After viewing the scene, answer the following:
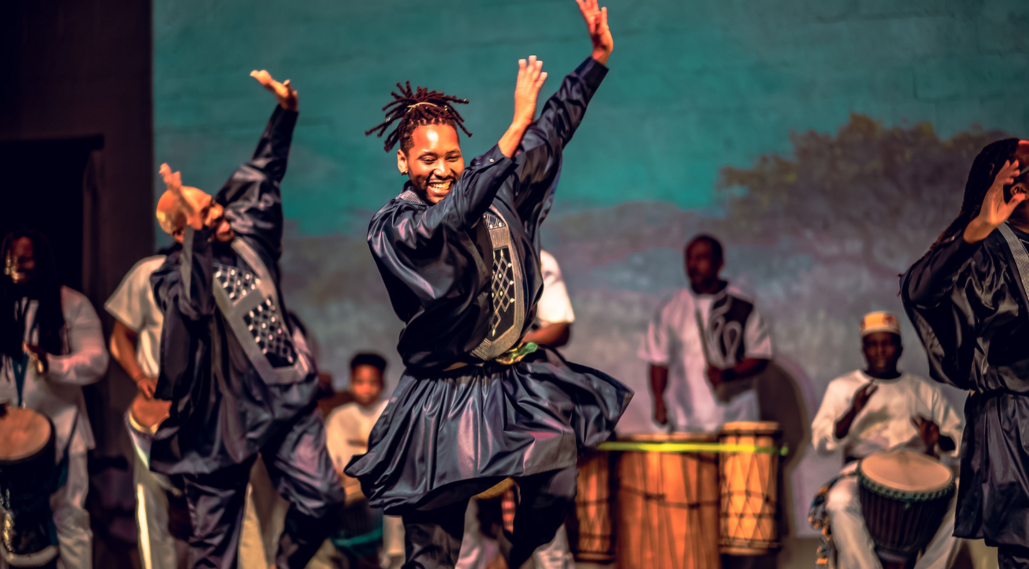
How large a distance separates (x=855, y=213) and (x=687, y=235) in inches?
32.6

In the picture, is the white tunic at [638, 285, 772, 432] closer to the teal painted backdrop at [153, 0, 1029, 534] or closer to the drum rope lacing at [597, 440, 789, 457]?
the teal painted backdrop at [153, 0, 1029, 534]

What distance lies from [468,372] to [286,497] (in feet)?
5.08

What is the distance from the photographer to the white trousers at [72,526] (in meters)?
5.12

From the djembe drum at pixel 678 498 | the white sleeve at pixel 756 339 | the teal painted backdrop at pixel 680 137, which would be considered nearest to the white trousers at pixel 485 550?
the djembe drum at pixel 678 498

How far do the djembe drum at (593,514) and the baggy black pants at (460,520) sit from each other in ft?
5.72

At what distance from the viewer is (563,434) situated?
304 cm

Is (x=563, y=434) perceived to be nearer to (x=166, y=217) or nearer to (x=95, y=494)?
(x=166, y=217)

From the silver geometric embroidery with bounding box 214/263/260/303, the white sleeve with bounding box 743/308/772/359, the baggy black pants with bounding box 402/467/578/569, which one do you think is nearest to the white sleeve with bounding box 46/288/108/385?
the silver geometric embroidery with bounding box 214/263/260/303

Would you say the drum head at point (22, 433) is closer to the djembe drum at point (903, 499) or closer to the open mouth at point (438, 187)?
the open mouth at point (438, 187)

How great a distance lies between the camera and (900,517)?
4281mm

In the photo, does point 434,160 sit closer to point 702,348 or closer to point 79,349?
point 702,348

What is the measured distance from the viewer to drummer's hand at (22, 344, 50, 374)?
521cm

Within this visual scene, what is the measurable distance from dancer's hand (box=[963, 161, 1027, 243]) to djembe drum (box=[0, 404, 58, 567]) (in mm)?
4211

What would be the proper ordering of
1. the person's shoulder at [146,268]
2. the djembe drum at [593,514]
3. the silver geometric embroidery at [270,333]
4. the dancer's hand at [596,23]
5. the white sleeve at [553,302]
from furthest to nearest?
the person's shoulder at [146,268] < the djembe drum at [593,514] < the white sleeve at [553,302] < the silver geometric embroidery at [270,333] < the dancer's hand at [596,23]
